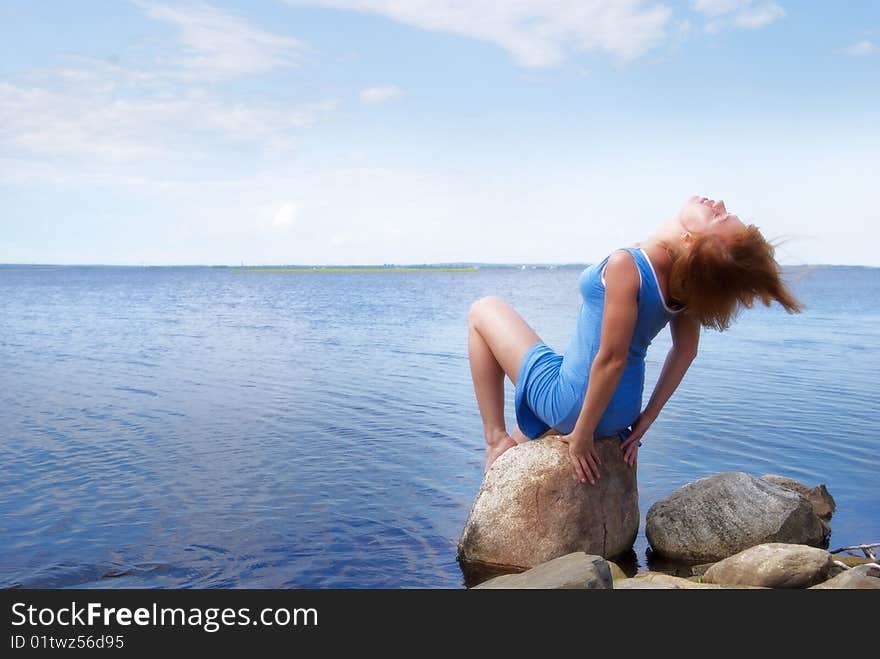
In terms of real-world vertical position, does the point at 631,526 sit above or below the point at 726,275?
below

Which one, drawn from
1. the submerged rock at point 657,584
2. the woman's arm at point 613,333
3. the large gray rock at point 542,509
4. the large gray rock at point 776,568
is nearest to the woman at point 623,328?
the woman's arm at point 613,333

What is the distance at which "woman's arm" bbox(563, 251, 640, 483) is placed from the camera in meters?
5.18

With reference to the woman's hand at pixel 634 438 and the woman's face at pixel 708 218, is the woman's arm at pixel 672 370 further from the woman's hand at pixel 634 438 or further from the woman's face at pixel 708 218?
the woman's face at pixel 708 218

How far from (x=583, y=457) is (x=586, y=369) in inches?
26.5

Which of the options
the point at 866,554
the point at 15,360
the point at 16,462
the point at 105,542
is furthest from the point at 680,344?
the point at 15,360

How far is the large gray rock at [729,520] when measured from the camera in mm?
6242

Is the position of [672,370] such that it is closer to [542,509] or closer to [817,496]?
[542,509]

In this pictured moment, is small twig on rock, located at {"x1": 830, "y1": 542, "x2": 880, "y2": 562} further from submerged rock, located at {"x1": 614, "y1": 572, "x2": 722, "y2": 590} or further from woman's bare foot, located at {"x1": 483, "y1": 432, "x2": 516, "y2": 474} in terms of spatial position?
woman's bare foot, located at {"x1": 483, "y1": 432, "x2": 516, "y2": 474}

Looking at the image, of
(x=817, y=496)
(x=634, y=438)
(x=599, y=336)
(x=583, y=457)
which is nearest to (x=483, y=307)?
(x=599, y=336)

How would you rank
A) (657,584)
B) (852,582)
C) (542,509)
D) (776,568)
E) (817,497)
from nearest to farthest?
(852,582) < (657,584) < (776,568) < (542,509) < (817,497)

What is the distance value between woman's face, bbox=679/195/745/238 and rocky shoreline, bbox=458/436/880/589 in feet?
5.49

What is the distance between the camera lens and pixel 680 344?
19.6 ft

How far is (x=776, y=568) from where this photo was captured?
532 centimetres

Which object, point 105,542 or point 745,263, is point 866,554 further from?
point 105,542
